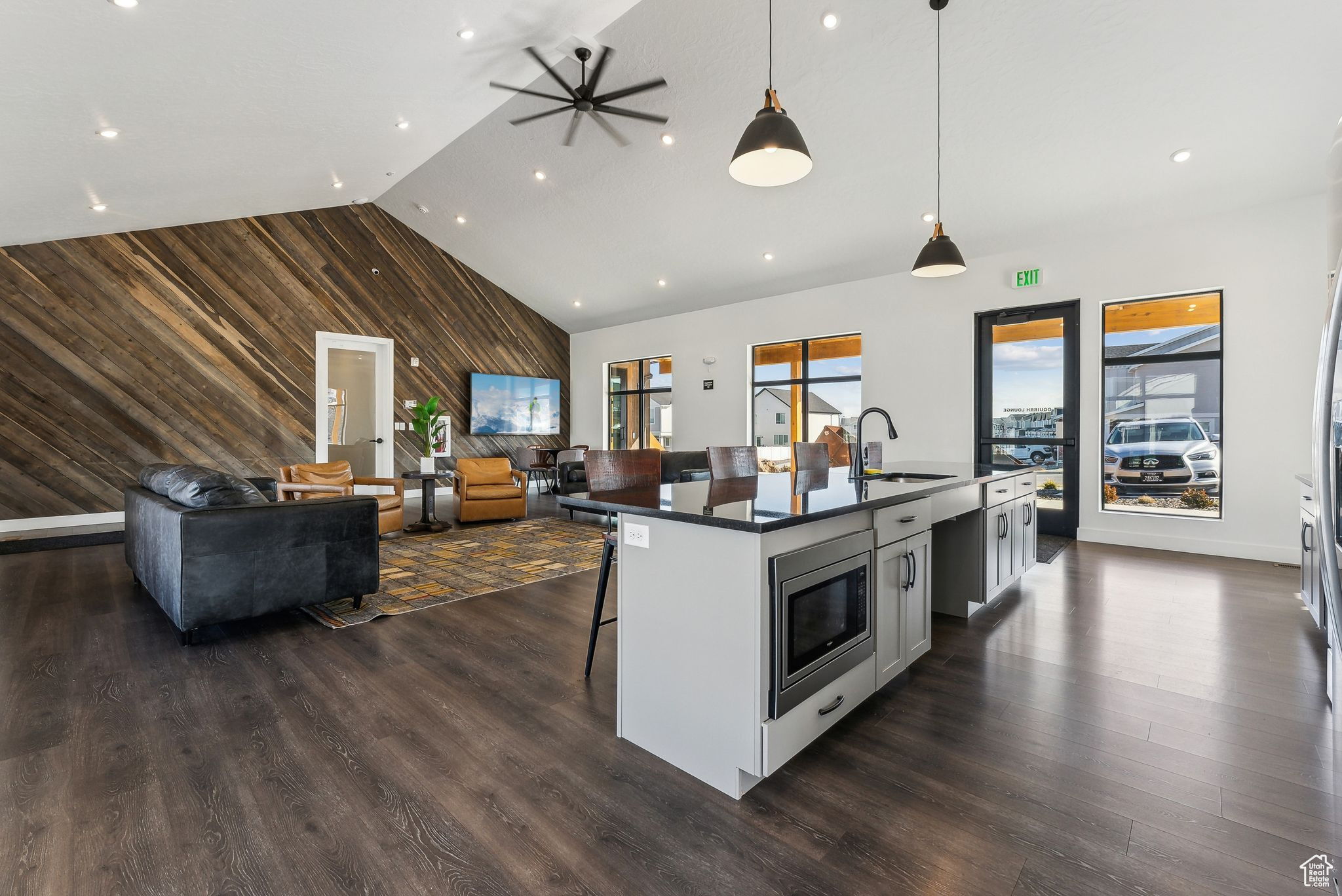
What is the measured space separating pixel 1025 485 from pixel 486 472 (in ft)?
17.0

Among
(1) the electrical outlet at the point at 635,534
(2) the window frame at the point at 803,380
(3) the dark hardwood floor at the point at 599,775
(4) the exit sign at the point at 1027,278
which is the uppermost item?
(4) the exit sign at the point at 1027,278

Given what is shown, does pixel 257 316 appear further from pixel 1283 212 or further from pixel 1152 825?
pixel 1283 212

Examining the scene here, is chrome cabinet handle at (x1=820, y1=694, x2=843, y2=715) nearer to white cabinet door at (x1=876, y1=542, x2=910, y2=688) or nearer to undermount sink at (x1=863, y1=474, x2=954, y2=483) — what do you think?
white cabinet door at (x1=876, y1=542, x2=910, y2=688)

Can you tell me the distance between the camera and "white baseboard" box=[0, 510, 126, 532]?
5.83 meters

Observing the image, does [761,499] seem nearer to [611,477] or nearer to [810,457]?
[611,477]

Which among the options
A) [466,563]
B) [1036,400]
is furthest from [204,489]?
[1036,400]

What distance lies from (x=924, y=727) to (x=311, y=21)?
461 centimetres

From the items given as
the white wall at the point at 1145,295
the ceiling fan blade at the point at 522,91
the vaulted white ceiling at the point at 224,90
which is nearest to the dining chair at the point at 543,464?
the white wall at the point at 1145,295

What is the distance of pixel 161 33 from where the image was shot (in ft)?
10.0

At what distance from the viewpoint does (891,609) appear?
7.58 feet

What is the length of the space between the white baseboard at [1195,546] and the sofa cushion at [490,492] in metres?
5.80

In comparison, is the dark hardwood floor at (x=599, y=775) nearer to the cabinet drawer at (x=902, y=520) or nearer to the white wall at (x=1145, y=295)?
the cabinet drawer at (x=902, y=520)

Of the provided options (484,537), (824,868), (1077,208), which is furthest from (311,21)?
(1077,208)

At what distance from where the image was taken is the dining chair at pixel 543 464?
30.8ft
